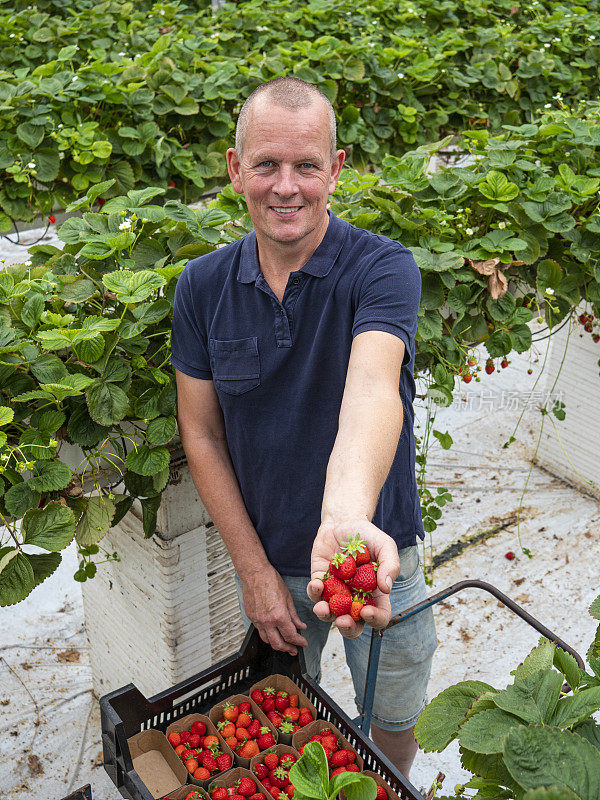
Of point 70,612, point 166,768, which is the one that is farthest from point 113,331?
point 70,612

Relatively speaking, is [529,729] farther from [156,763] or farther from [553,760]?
[156,763]

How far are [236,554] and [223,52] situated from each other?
3402mm

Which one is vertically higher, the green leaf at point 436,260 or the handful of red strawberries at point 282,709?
the green leaf at point 436,260

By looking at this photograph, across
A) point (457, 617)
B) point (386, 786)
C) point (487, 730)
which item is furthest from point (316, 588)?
point (457, 617)

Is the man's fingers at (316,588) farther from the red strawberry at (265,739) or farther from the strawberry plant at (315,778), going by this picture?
the red strawberry at (265,739)

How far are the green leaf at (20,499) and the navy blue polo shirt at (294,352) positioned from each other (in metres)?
0.39

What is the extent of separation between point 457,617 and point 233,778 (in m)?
1.60

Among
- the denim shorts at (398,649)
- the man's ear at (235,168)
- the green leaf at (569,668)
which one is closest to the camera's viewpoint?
the green leaf at (569,668)

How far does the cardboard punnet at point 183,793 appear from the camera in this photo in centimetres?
145

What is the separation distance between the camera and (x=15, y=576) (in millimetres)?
1498

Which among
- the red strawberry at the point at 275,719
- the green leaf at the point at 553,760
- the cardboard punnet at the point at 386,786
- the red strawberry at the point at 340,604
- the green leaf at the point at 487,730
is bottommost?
the red strawberry at the point at 275,719

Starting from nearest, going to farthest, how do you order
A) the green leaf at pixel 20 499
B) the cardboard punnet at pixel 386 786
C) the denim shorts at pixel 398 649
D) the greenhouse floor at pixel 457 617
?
the cardboard punnet at pixel 386 786 → the green leaf at pixel 20 499 → the denim shorts at pixel 398 649 → the greenhouse floor at pixel 457 617

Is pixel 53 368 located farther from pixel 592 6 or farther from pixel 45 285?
pixel 592 6

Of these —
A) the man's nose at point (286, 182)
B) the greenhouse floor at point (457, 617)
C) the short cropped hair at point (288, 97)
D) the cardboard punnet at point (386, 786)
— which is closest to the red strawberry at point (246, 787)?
the cardboard punnet at point (386, 786)
